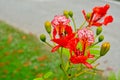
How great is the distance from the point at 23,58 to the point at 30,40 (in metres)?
1.07

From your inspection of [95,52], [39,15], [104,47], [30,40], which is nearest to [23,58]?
[30,40]

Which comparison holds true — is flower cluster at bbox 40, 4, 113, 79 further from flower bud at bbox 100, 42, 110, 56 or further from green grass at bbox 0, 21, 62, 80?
green grass at bbox 0, 21, 62, 80

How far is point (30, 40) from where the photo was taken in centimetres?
684

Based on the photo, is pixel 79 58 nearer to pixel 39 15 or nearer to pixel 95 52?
pixel 95 52

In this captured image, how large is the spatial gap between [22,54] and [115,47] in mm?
1569

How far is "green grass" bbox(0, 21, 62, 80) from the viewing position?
5.21 meters

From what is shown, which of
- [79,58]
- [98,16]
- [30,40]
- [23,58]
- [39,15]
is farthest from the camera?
[39,15]

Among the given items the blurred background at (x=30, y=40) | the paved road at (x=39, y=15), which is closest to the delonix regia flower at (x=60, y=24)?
the blurred background at (x=30, y=40)

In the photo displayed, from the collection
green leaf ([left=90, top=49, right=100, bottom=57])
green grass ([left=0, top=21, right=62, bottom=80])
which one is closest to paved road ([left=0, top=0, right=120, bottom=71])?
green grass ([left=0, top=21, right=62, bottom=80])

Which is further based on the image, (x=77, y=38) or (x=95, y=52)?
(x=95, y=52)

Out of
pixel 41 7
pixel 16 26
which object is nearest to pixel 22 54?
pixel 16 26

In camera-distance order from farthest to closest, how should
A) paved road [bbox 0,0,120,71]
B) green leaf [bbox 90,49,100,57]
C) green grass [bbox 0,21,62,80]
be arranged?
paved road [bbox 0,0,120,71], green grass [bbox 0,21,62,80], green leaf [bbox 90,49,100,57]

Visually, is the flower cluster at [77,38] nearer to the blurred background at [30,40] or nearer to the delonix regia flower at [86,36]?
the delonix regia flower at [86,36]

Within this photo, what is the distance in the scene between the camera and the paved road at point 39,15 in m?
6.82
